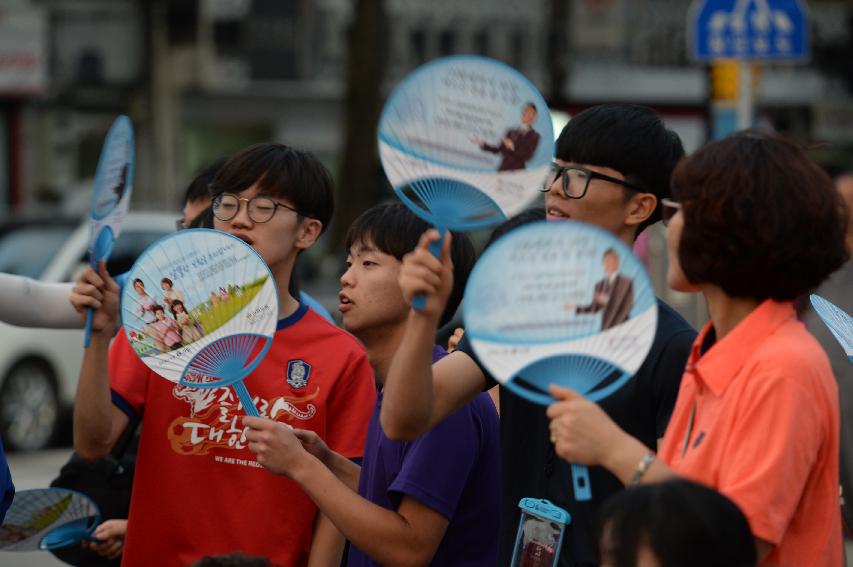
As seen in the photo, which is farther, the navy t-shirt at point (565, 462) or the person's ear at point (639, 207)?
the person's ear at point (639, 207)

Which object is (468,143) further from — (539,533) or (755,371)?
(539,533)

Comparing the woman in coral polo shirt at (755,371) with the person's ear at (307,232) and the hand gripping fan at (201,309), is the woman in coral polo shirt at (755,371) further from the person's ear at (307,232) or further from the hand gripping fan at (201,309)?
the person's ear at (307,232)

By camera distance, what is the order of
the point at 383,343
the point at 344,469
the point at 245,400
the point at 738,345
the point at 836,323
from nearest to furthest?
1. the point at 738,345
2. the point at 245,400
3. the point at 836,323
4. the point at 344,469
5. the point at 383,343

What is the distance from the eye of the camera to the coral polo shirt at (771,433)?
2166mm

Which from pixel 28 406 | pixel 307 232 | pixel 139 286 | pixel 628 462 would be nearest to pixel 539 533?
pixel 628 462

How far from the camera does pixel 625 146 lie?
2877mm

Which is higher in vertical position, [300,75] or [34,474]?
[34,474]

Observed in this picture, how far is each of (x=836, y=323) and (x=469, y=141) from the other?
97 centimetres

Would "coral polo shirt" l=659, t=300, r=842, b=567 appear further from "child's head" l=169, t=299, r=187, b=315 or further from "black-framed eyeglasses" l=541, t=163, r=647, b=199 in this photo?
"child's head" l=169, t=299, r=187, b=315

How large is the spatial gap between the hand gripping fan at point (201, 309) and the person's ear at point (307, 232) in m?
0.51

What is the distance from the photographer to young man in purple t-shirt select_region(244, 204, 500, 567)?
274 centimetres

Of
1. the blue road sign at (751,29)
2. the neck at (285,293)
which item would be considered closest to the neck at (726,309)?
the neck at (285,293)

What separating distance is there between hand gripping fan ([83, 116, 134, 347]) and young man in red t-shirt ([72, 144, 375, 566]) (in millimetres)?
140

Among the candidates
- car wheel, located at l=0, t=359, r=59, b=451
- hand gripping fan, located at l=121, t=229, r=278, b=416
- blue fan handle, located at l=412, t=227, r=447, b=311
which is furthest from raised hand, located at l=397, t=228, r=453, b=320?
car wheel, located at l=0, t=359, r=59, b=451
